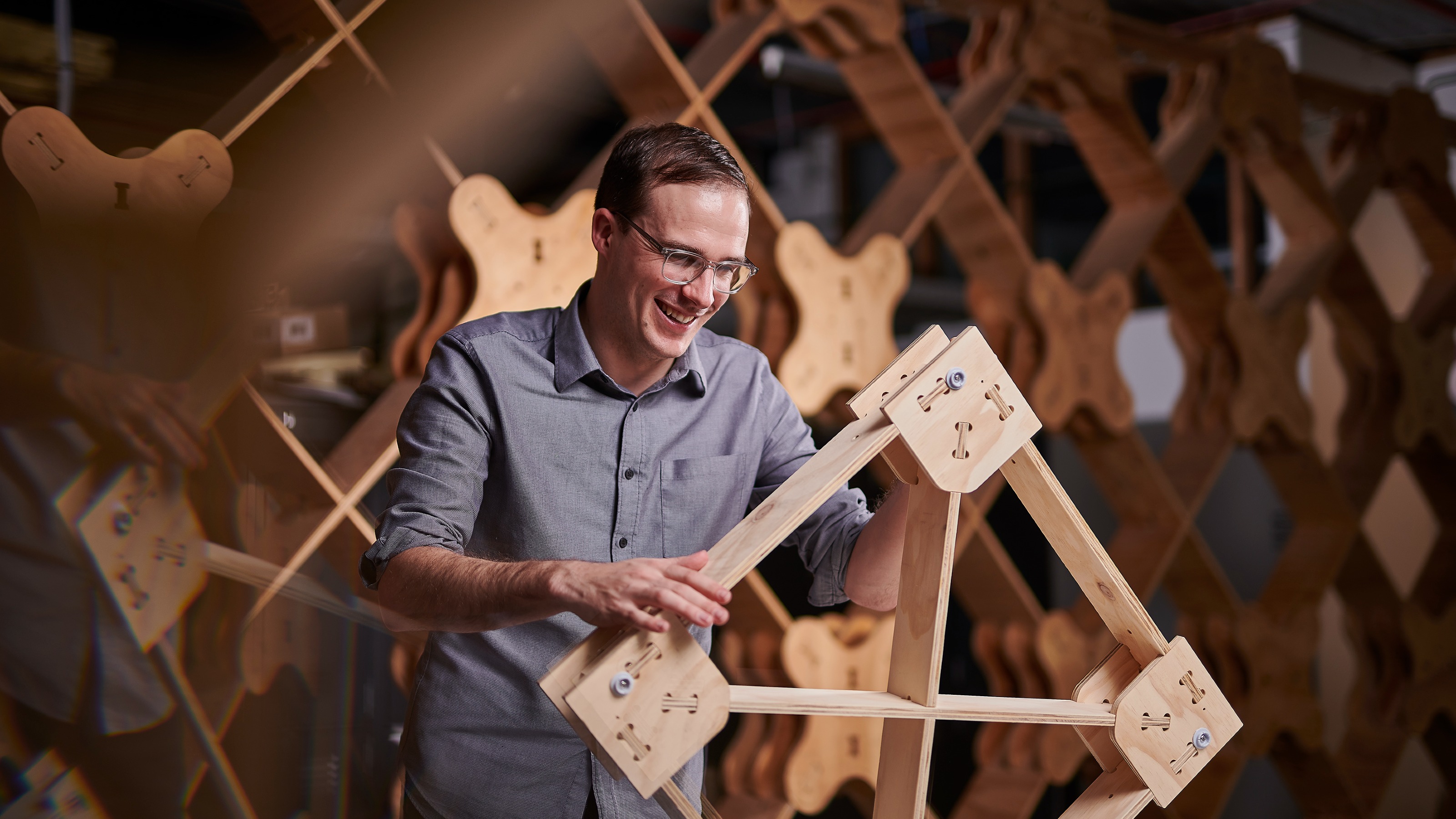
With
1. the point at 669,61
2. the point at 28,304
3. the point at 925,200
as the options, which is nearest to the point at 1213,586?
the point at 925,200

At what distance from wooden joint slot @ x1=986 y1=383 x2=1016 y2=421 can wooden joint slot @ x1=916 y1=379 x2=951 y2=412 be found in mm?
32

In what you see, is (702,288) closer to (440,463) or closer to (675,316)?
(675,316)

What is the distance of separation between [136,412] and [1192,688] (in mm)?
743

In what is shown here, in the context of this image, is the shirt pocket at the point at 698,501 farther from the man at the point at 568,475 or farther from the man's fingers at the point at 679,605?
the man's fingers at the point at 679,605

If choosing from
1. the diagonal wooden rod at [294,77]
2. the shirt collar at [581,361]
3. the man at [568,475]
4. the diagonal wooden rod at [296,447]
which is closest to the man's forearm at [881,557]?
the man at [568,475]

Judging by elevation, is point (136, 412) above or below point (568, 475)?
above

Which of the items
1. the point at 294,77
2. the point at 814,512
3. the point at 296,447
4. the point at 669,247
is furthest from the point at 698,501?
the point at 294,77

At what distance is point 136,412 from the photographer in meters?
0.60

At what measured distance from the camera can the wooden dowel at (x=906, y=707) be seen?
0.76m

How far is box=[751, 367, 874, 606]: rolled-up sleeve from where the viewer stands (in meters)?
0.95

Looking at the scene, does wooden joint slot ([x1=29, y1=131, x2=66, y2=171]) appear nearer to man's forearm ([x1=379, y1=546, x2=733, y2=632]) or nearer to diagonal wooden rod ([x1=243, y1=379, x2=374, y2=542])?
diagonal wooden rod ([x1=243, y1=379, x2=374, y2=542])

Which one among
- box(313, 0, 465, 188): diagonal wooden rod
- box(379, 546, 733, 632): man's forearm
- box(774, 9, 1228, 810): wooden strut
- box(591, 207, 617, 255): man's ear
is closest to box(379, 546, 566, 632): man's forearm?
box(379, 546, 733, 632): man's forearm

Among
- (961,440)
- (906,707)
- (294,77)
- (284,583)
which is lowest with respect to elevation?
(906,707)

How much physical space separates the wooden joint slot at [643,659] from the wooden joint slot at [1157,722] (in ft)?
1.28
